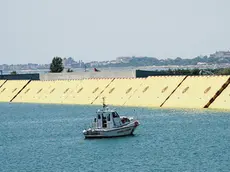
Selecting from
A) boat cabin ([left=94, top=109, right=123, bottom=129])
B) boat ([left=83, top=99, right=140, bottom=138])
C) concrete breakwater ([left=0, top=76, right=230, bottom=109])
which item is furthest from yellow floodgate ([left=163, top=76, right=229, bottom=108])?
boat cabin ([left=94, top=109, right=123, bottom=129])

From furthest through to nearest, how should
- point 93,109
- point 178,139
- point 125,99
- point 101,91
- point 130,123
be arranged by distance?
1. point 101,91
2. point 125,99
3. point 93,109
4. point 130,123
5. point 178,139

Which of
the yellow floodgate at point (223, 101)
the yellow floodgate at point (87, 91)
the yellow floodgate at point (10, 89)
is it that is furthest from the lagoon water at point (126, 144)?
the yellow floodgate at point (10, 89)

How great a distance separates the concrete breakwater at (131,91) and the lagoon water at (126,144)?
17.1ft

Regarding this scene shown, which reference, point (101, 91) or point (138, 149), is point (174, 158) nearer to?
point (138, 149)

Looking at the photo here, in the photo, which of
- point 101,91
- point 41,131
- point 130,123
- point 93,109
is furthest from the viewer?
point 101,91

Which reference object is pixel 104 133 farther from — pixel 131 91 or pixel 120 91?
pixel 120 91

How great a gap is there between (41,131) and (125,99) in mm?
29690

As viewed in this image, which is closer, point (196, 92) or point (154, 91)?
point (196, 92)

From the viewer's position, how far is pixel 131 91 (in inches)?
4156

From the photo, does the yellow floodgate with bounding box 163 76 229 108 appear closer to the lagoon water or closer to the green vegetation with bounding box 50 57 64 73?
the lagoon water

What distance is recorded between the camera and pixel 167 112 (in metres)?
86.8

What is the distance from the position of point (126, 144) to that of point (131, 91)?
43.9 metres

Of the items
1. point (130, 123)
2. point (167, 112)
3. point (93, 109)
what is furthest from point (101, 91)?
point (130, 123)

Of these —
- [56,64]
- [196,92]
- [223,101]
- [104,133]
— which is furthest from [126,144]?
[56,64]
